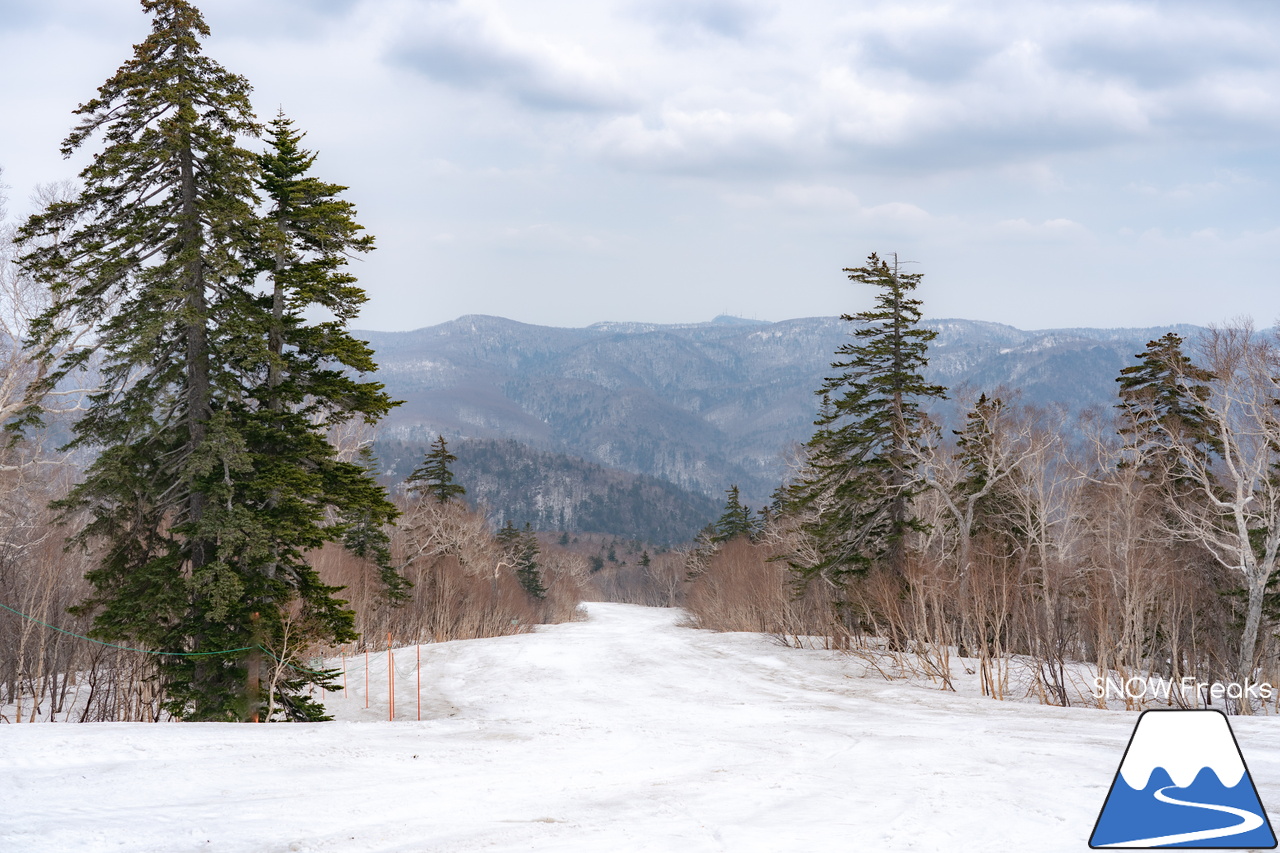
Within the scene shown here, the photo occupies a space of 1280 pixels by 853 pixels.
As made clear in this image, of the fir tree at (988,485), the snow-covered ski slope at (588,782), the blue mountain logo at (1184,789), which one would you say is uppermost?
the fir tree at (988,485)

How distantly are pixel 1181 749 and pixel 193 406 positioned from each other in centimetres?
1640

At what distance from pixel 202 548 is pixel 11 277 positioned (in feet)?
47.3

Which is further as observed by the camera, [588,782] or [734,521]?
[734,521]

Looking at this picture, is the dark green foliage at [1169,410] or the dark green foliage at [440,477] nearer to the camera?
the dark green foliage at [1169,410]

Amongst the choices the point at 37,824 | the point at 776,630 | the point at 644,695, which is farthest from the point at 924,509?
the point at 37,824

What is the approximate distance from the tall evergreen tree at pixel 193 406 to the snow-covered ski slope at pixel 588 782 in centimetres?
364

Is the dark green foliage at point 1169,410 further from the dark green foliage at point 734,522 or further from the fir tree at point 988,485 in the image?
the dark green foliage at point 734,522

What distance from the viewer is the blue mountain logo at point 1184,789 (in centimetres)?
587

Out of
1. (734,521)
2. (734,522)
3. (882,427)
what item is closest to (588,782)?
(882,427)

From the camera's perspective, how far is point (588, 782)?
10.1 meters

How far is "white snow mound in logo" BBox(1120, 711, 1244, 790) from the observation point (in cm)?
582

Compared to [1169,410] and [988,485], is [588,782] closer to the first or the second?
[988,485]

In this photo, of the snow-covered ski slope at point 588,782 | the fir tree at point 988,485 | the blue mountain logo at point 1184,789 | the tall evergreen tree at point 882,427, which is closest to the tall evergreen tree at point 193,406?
the snow-covered ski slope at point 588,782

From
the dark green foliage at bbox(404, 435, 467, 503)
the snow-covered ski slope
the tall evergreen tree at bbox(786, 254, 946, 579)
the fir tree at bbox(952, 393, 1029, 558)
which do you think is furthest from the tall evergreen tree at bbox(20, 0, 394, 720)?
the dark green foliage at bbox(404, 435, 467, 503)
